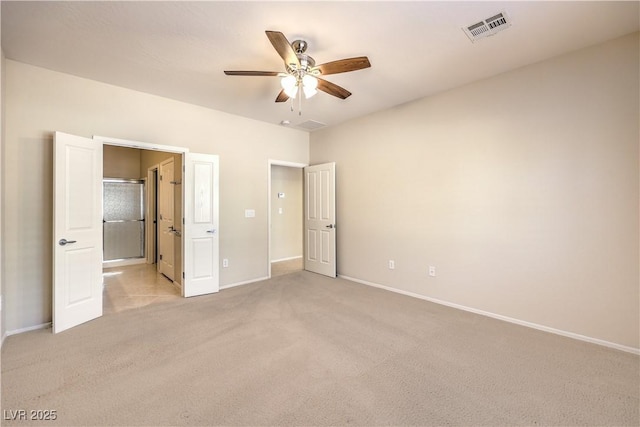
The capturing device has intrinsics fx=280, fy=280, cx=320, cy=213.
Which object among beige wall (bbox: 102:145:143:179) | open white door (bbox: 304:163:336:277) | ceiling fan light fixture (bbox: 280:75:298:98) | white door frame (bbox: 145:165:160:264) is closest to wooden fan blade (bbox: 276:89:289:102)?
ceiling fan light fixture (bbox: 280:75:298:98)

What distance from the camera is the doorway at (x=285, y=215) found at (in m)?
6.54

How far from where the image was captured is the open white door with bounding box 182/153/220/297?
391cm

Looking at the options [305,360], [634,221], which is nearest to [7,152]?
[305,360]

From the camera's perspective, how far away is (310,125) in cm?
→ 502

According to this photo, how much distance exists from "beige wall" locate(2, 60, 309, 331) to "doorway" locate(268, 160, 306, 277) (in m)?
1.94

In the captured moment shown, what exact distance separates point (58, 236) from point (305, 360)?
8.86 feet

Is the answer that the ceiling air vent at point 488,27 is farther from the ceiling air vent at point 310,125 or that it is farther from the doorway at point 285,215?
the doorway at point 285,215

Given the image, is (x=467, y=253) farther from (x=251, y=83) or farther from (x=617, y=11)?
(x=251, y=83)

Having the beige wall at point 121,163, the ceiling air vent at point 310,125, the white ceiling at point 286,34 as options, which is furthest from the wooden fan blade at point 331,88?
the beige wall at point 121,163

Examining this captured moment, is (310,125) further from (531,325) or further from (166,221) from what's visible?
(531,325)

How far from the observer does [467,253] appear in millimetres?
3422

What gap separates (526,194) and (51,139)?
16.7 feet

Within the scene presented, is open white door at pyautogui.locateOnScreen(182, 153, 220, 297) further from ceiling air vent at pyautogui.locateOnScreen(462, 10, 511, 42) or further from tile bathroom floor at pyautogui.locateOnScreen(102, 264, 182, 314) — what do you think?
ceiling air vent at pyautogui.locateOnScreen(462, 10, 511, 42)

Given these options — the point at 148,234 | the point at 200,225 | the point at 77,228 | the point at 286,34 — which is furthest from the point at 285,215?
the point at 286,34
